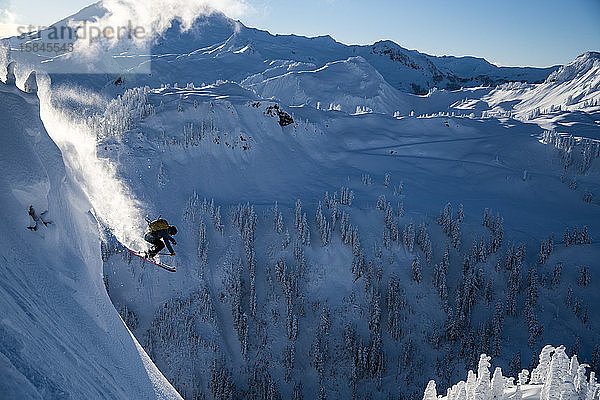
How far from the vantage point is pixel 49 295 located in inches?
348

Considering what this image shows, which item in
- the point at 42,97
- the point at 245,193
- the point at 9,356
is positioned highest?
the point at 42,97

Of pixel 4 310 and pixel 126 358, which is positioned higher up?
pixel 4 310

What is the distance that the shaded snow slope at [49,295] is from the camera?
6.21 m

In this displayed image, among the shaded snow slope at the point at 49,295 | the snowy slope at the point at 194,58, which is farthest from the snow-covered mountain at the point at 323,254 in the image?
the snowy slope at the point at 194,58

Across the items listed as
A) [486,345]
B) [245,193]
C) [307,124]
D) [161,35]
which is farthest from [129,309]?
[161,35]

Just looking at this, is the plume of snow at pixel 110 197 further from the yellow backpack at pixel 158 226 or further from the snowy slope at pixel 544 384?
the snowy slope at pixel 544 384

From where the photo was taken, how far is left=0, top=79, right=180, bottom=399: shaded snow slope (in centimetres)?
621

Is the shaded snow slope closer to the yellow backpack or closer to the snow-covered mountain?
the yellow backpack

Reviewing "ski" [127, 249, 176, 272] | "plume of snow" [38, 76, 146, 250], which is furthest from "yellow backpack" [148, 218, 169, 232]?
"ski" [127, 249, 176, 272]

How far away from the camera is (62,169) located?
11953 mm

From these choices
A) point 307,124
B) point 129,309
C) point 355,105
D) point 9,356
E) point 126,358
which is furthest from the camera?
point 355,105

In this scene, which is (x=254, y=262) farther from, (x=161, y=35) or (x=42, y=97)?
(x=161, y=35)

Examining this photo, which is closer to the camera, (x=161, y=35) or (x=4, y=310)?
(x=4, y=310)

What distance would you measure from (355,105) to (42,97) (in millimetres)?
95769
